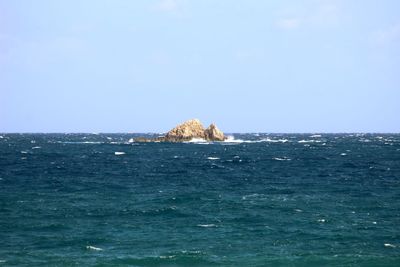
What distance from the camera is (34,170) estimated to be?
232ft

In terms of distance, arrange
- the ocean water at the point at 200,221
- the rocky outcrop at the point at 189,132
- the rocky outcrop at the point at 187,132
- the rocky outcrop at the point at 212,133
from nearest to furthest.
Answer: the ocean water at the point at 200,221 → the rocky outcrop at the point at 187,132 → the rocky outcrop at the point at 189,132 → the rocky outcrop at the point at 212,133

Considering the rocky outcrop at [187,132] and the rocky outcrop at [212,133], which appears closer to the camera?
the rocky outcrop at [187,132]

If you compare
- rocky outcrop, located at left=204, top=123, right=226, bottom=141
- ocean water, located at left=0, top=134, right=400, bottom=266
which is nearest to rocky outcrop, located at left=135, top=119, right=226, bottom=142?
rocky outcrop, located at left=204, top=123, right=226, bottom=141

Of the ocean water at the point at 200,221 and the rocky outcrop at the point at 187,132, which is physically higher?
the rocky outcrop at the point at 187,132

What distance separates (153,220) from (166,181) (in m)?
22.0

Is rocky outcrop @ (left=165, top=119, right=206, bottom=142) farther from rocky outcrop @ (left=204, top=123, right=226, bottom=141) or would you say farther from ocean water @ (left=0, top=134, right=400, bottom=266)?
ocean water @ (left=0, top=134, right=400, bottom=266)

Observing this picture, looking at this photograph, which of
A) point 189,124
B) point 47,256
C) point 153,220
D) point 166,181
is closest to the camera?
point 47,256

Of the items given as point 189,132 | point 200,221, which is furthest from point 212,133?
point 200,221

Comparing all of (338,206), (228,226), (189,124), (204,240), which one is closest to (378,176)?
(338,206)

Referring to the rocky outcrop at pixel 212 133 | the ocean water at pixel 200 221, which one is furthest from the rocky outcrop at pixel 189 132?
the ocean water at pixel 200 221

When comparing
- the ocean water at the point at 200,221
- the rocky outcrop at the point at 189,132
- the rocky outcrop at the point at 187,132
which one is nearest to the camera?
the ocean water at the point at 200,221

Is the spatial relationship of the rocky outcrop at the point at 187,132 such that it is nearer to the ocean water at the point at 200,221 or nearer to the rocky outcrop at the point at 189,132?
the rocky outcrop at the point at 189,132

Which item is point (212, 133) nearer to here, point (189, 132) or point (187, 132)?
point (189, 132)

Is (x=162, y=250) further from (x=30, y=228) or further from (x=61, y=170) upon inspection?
(x=61, y=170)
